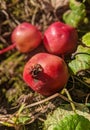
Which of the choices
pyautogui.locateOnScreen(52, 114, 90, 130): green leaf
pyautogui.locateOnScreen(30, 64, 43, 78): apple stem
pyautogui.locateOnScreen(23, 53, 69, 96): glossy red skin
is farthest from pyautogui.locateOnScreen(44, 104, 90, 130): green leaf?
pyautogui.locateOnScreen(30, 64, 43, 78): apple stem

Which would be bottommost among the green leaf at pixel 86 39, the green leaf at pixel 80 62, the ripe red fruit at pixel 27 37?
the green leaf at pixel 80 62

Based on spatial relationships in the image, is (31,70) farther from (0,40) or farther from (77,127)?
(0,40)

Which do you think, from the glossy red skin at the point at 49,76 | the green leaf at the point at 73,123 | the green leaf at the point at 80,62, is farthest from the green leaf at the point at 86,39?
the green leaf at the point at 73,123

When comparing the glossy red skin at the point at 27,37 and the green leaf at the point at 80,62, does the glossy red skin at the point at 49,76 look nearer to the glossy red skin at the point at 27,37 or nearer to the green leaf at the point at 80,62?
the green leaf at the point at 80,62

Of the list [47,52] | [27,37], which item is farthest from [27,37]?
[47,52]

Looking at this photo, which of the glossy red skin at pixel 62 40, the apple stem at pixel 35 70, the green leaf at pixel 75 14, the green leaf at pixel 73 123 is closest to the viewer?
the green leaf at pixel 73 123

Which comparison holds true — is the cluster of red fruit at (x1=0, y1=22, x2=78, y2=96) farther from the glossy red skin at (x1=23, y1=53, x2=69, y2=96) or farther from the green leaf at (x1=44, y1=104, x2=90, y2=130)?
the green leaf at (x1=44, y1=104, x2=90, y2=130)

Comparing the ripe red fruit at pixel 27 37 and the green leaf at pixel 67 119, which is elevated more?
the ripe red fruit at pixel 27 37
